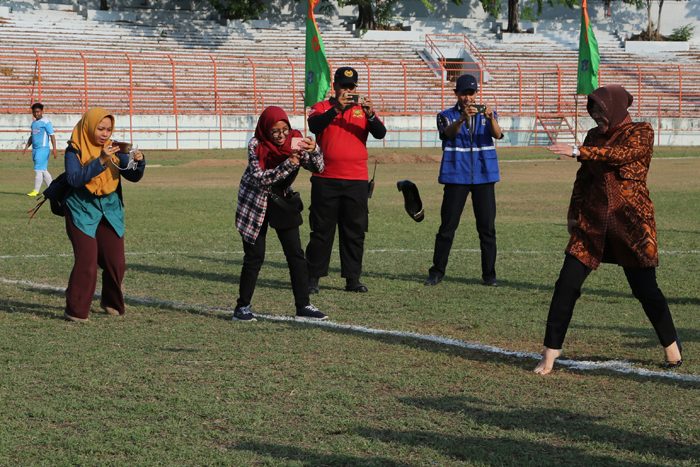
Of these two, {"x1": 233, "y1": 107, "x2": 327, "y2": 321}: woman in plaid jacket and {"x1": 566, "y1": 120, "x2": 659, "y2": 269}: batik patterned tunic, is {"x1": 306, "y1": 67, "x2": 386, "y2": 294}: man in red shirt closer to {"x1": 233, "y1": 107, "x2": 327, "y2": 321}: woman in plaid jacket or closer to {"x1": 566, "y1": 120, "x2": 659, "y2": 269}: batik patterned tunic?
{"x1": 233, "y1": 107, "x2": 327, "y2": 321}: woman in plaid jacket

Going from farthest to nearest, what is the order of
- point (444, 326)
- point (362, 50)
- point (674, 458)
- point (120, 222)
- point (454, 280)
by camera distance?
point (362, 50) < point (454, 280) < point (120, 222) < point (444, 326) < point (674, 458)

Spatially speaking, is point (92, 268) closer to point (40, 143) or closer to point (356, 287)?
point (356, 287)

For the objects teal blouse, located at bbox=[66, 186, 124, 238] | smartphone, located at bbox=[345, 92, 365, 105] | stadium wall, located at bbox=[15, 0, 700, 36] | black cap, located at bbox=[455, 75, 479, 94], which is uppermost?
stadium wall, located at bbox=[15, 0, 700, 36]

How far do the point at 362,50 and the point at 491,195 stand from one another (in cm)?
3991

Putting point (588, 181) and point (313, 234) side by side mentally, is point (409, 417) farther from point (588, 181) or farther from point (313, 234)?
point (313, 234)

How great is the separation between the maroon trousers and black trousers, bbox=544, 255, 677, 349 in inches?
Result: 131

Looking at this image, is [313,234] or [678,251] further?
[678,251]

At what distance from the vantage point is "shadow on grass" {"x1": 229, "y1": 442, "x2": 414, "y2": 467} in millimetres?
3631

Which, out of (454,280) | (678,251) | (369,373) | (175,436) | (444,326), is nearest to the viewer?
(175,436)

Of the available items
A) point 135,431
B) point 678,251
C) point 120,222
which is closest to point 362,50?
point 678,251

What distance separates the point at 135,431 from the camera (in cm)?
402

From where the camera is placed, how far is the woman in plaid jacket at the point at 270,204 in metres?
6.36

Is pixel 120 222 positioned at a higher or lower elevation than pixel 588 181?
lower

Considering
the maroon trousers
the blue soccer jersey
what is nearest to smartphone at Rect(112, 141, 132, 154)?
the maroon trousers
